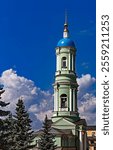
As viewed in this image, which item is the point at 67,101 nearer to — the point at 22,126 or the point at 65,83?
the point at 65,83

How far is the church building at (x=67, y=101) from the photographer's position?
62.0 metres

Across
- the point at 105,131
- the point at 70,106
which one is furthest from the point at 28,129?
the point at 70,106

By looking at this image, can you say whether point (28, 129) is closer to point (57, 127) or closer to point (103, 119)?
point (103, 119)

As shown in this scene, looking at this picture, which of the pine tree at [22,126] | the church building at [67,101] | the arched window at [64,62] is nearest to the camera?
the pine tree at [22,126]

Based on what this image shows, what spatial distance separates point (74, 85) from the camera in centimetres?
6300

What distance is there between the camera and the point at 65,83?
62844 millimetres

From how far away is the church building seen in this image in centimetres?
6203

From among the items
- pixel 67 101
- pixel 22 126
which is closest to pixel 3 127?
pixel 22 126

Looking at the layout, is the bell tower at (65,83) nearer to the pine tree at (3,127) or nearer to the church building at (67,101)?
the church building at (67,101)

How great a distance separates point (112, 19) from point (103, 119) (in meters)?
2.12

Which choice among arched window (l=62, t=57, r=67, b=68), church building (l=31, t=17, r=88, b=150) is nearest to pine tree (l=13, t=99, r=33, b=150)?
church building (l=31, t=17, r=88, b=150)

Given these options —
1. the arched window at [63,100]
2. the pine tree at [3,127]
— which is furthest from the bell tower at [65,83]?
the pine tree at [3,127]

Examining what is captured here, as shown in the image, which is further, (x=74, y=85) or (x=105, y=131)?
(x=74, y=85)

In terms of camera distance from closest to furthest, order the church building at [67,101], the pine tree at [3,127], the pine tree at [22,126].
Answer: the pine tree at [3,127], the pine tree at [22,126], the church building at [67,101]
